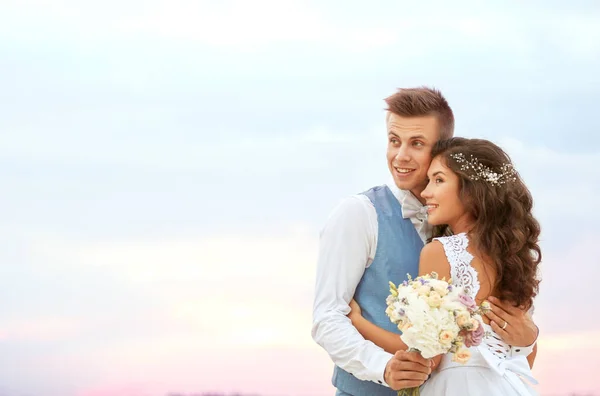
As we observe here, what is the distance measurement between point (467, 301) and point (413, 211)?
1.13 m

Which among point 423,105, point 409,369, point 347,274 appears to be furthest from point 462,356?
point 423,105

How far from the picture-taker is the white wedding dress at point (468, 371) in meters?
5.54

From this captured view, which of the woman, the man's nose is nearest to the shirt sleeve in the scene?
the woman

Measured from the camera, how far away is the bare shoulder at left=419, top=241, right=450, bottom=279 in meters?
5.56

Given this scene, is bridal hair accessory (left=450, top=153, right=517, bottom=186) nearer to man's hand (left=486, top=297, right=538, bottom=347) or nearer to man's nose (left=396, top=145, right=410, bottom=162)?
man's nose (left=396, top=145, right=410, bottom=162)

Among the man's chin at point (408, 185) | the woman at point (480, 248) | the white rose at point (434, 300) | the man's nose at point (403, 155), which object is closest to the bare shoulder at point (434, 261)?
the woman at point (480, 248)

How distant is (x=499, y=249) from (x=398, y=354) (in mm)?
952

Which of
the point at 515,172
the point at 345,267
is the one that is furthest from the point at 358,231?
the point at 515,172

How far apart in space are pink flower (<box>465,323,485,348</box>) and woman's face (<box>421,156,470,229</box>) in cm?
89

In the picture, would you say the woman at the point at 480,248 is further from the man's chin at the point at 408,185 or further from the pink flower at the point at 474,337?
the pink flower at the point at 474,337

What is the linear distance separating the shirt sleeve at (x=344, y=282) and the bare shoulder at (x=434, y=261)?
1.51 feet

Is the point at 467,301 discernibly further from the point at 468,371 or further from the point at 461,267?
the point at 468,371

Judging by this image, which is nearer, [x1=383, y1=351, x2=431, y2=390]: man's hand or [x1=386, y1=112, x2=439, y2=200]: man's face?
[x1=383, y1=351, x2=431, y2=390]: man's hand

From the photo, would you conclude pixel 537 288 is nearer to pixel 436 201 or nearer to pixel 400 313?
pixel 436 201
